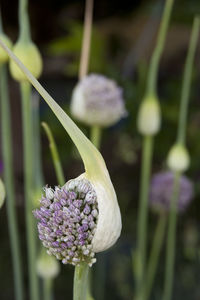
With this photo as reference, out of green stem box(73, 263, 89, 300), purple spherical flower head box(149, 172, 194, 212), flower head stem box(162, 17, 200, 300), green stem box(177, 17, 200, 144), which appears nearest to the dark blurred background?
purple spherical flower head box(149, 172, 194, 212)

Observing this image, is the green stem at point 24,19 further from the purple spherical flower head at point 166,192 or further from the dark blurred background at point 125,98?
the dark blurred background at point 125,98

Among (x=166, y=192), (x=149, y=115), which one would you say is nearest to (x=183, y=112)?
(x=149, y=115)

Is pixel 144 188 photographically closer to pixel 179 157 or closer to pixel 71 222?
pixel 179 157

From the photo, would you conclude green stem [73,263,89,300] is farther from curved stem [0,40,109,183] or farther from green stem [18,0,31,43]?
green stem [18,0,31,43]

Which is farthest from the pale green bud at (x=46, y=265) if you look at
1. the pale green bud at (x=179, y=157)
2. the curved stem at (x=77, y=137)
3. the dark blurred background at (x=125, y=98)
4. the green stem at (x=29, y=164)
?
the dark blurred background at (x=125, y=98)

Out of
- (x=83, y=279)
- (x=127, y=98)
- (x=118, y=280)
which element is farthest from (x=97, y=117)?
(x=118, y=280)

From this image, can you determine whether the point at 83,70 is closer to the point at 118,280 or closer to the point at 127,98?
the point at 127,98
